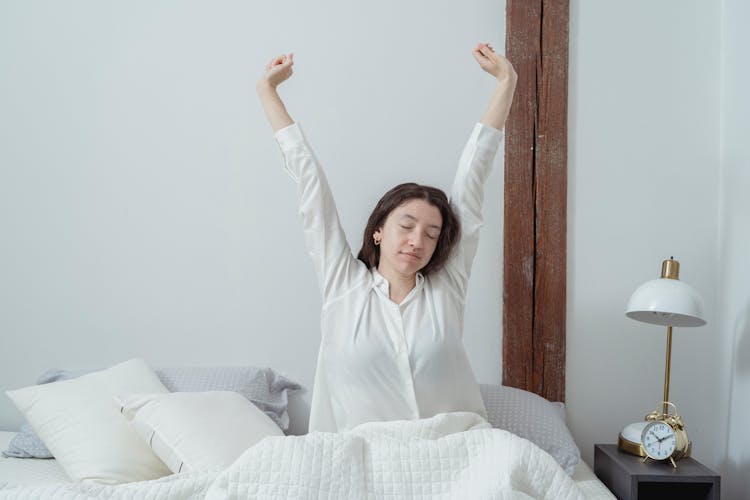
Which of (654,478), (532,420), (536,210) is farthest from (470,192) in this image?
(654,478)

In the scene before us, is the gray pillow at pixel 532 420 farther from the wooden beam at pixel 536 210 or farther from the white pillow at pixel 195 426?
the white pillow at pixel 195 426

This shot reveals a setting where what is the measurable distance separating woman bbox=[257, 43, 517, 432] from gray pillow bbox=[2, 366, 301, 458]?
1.52 ft

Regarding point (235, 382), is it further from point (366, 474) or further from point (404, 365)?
point (366, 474)

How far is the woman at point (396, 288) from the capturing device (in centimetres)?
192

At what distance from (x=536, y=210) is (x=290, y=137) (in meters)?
1.05

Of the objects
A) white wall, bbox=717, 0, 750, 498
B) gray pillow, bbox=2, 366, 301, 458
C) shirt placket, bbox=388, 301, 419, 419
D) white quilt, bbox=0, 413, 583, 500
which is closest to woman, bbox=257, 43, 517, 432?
shirt placket, bbox=388, 301, 419, 419

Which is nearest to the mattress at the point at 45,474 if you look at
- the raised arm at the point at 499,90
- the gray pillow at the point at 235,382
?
the gray pillow at the point at 235,382

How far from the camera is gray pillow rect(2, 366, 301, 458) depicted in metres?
2.38

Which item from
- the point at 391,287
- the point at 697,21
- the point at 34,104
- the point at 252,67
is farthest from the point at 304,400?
the point at 697,21

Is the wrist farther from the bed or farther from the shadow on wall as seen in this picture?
the shadow on wall

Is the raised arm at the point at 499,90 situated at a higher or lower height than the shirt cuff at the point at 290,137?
higher

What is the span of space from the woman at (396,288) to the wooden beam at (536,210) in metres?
0.52

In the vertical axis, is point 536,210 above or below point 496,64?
below

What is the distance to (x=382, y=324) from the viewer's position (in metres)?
1.96
